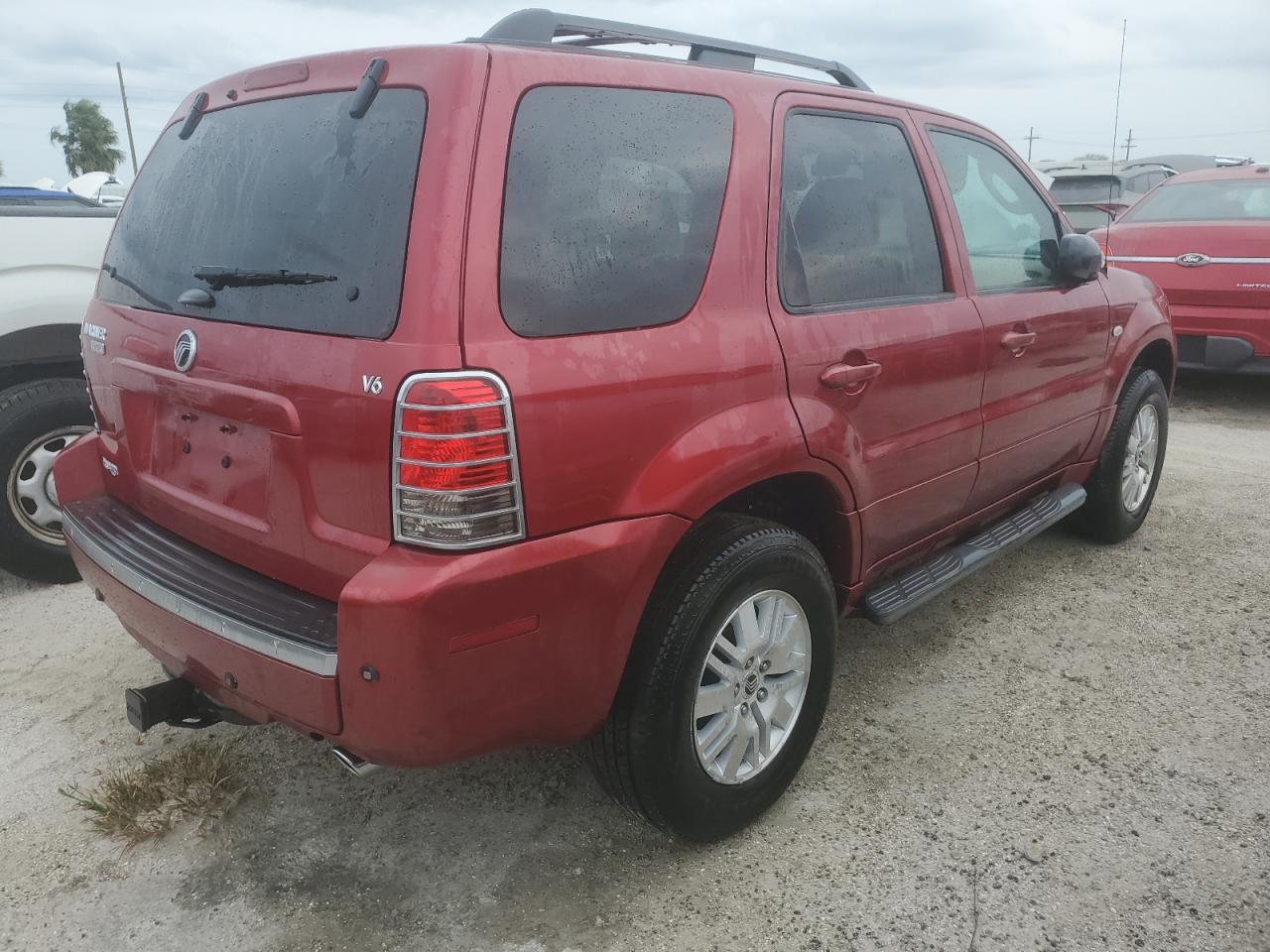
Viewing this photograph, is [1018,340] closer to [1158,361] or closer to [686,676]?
[1158,361]

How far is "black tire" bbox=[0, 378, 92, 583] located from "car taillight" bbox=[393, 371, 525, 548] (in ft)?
9.15

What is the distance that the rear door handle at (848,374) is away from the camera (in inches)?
99.4

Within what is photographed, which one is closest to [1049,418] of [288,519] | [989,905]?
[989,905]

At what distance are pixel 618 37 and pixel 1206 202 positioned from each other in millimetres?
6998

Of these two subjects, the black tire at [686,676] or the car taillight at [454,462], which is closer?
the car taillight at [454,462]

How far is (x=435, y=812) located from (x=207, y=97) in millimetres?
1960

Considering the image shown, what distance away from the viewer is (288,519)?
2.07 meters

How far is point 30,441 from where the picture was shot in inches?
156

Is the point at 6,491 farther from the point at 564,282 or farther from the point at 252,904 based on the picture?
the point at 564,282

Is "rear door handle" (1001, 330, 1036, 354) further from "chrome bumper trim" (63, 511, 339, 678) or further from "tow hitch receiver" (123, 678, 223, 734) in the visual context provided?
"tow hitch receiver" (123, 678, 223, 734)

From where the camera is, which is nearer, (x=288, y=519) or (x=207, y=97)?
(x=288, y=519)

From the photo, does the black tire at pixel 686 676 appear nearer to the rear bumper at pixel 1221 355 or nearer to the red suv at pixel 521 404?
the red suv at pixel 521 404

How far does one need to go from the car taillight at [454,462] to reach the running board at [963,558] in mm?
1459

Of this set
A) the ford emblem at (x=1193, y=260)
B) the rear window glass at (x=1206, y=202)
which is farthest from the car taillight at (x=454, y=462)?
the rear window glass at (x=1206, y=202)
